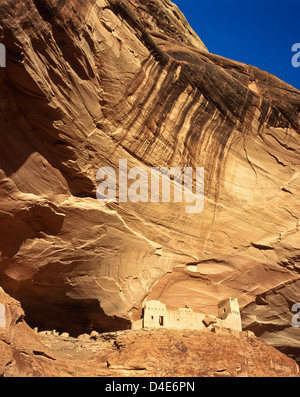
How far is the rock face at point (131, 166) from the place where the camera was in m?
11.9

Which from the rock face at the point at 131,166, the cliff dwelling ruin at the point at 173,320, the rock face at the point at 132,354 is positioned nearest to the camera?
the rock face at the point at 132,354

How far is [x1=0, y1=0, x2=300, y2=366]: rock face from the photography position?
11883mm

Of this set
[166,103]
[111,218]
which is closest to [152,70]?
[166,103]

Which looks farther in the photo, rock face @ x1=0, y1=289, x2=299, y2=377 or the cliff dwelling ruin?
the cliff dwelling ruin

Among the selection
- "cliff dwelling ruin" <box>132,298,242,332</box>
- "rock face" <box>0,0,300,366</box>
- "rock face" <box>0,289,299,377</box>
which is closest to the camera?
"rock face" <box>0,289,299,377</box>

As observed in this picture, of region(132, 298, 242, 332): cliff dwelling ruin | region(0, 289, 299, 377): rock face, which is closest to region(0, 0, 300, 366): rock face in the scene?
region(132, 298, 242, 332): cliff dwelling ruin

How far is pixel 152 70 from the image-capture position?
14.1 meters

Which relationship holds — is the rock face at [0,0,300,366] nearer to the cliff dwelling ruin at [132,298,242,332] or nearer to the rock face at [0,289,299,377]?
the cliff dwelling ruin at [132,298,242,332]

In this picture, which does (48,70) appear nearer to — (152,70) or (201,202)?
(152,70)

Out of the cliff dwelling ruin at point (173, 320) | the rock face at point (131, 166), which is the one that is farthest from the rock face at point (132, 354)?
the rock face at point (131, 166)

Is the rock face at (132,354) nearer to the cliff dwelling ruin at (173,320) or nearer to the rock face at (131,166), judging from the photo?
Answer: the cliff dwelling ruin at (173,320)

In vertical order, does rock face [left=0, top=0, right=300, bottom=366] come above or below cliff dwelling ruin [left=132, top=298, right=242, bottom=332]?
above

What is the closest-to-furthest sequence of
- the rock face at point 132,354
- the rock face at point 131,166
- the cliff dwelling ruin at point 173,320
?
the rock face at point 132,354 < the rock face at point 131,166 < the cliff dwelling ruin at point 173,320
